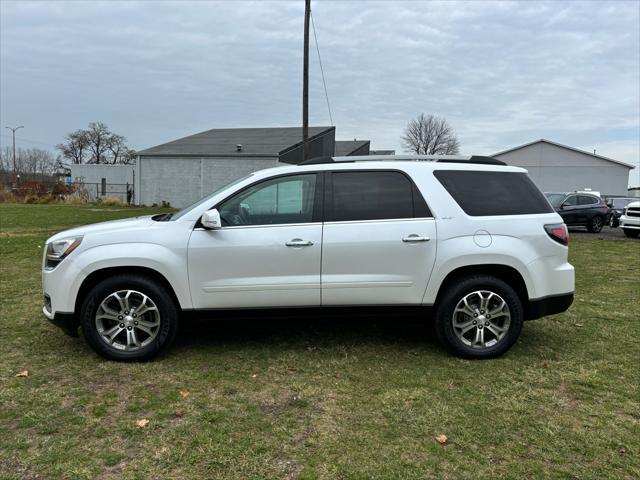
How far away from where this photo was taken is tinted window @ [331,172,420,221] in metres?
4.40

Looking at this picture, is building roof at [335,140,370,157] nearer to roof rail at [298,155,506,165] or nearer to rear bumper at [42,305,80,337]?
roof rail at [298,155,506,165]

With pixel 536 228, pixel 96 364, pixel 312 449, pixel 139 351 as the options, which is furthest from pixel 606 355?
pixel 96 364

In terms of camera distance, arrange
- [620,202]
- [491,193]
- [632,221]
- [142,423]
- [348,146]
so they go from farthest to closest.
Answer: [348,146]
[620,202]
[632,221]
[491,193]
[142,423]

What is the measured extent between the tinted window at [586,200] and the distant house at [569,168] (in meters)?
29.8

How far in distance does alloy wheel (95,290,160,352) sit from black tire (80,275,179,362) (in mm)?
26

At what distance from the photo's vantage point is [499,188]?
4605mm

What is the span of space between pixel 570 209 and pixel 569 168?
34466 mm

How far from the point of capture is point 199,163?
30.6 meters

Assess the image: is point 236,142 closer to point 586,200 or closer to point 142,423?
point 586,200

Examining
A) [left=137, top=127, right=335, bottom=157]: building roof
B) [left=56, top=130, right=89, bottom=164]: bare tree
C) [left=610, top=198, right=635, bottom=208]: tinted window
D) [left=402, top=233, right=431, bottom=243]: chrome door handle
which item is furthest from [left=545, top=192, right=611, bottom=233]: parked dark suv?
[left=56, top=130, right=89, bottom=164]: bare tree

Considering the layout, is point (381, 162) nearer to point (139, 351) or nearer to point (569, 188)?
point (139, 351)

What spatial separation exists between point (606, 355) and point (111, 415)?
14.4 feet

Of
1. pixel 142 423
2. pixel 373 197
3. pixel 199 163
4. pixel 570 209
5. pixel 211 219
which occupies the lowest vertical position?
pixel 142 423

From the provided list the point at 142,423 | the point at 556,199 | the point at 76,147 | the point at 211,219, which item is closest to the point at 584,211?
the point at 556,199
